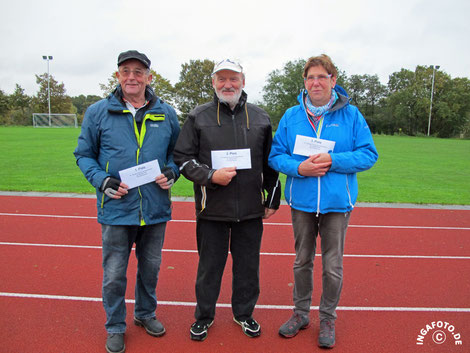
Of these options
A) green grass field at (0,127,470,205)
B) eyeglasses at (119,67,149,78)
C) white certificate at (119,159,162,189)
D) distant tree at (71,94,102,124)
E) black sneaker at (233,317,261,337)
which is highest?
distant tree at (71,94,102,124)

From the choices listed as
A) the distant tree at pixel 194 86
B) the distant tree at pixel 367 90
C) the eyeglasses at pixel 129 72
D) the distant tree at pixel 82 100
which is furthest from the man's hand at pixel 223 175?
the distant tree at pixel 82 100

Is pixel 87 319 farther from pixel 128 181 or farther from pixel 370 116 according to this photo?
pixel 370 116

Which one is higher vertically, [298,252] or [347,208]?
[347,208]

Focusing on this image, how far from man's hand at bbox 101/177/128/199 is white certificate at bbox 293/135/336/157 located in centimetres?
135

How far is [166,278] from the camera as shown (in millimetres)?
4176

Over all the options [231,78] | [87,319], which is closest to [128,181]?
[231,78]

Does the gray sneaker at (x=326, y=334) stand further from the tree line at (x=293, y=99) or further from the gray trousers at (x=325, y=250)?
the tree line at (x=293, y=99)

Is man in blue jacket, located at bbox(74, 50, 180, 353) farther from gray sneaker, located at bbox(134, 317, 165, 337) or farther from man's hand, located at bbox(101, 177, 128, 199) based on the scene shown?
gray sneaker, located at bbox(134, 317, 165, 337)

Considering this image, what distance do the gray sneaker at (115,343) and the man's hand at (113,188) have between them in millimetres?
1096

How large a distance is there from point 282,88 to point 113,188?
66.7m

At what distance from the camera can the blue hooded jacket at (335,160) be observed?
281 cm

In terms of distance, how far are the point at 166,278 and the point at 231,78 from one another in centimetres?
245

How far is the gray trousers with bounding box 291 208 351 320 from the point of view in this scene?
292 centimetres

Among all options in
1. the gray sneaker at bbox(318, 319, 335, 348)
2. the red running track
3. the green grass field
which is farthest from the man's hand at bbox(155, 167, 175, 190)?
the green grass field
